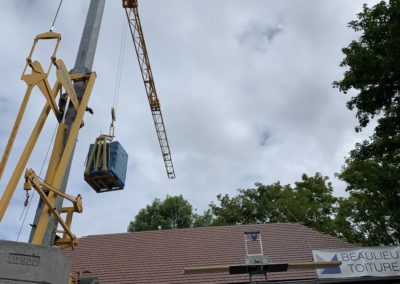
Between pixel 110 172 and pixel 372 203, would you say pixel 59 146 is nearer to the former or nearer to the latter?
pixel 110 172

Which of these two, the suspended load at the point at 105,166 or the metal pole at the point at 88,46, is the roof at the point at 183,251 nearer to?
the suspended load at the point at 105,166

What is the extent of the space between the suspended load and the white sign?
337 inches

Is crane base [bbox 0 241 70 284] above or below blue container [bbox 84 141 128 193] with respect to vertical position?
below

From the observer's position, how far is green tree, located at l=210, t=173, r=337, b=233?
32.9m

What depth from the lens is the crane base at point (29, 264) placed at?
4895 mm

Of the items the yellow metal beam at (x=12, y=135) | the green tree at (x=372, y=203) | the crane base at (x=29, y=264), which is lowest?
the crane base at (x=29, y=264)

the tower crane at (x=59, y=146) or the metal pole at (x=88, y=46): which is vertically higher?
the metal pole at (x=88, y=46)

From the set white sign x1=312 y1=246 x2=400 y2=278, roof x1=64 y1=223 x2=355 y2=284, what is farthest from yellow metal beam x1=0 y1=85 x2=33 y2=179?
white sign x1=312 y1=246 x2=400 y2=278

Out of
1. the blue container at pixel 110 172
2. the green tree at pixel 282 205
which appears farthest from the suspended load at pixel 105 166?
the green tree at pixel 282 205

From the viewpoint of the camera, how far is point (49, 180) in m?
7.50

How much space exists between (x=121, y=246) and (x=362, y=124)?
11.7 metres

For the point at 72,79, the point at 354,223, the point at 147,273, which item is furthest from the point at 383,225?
the point at 72,79

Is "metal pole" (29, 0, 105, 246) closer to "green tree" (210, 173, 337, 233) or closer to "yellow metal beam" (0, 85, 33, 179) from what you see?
"yellow metal beam" (0, 85, 33, 179)

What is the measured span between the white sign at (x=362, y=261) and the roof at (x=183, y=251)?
0.81 m
